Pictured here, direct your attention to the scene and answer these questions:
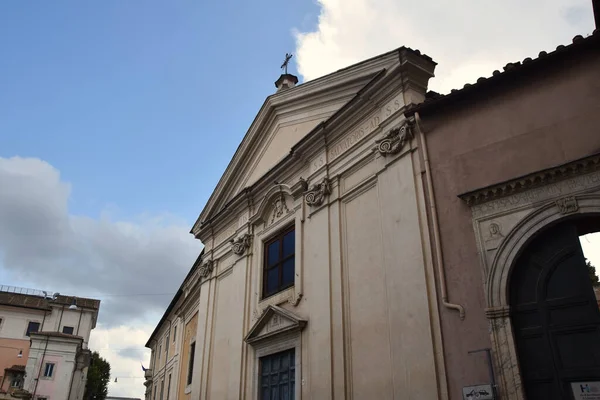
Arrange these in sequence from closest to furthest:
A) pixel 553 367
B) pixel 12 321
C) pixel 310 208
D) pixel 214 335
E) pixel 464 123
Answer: pixel 553 367, pixel 464 123, pixel 310 208, pixel 214 335, pixel 12 321

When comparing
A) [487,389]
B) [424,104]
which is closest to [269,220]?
[424,104]

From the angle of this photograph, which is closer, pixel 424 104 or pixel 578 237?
Result: pixel 578 237

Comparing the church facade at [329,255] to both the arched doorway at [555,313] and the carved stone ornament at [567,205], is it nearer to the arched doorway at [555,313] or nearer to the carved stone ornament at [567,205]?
the arched doorway at [555,313]

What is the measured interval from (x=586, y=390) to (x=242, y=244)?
31.6 ft

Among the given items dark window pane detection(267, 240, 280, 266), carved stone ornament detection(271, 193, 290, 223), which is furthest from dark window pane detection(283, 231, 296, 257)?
carved stone ornament detection(271, 193, 290, 223)

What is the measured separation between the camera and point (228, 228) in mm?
15664

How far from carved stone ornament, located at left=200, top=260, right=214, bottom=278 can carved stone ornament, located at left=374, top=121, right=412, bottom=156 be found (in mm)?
8134

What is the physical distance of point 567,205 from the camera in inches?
258

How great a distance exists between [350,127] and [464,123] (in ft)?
11.0

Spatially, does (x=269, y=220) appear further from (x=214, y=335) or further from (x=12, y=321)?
(x=12, y=321)

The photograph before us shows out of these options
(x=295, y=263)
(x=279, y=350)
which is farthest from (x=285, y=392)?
(x=295, y=263)

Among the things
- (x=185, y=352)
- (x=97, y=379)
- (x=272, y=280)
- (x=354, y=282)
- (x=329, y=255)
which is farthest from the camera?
(x=97, y=379)

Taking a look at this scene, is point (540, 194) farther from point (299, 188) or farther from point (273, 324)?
point (273, 324)

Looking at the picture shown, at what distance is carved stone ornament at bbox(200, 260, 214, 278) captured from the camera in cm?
1591
